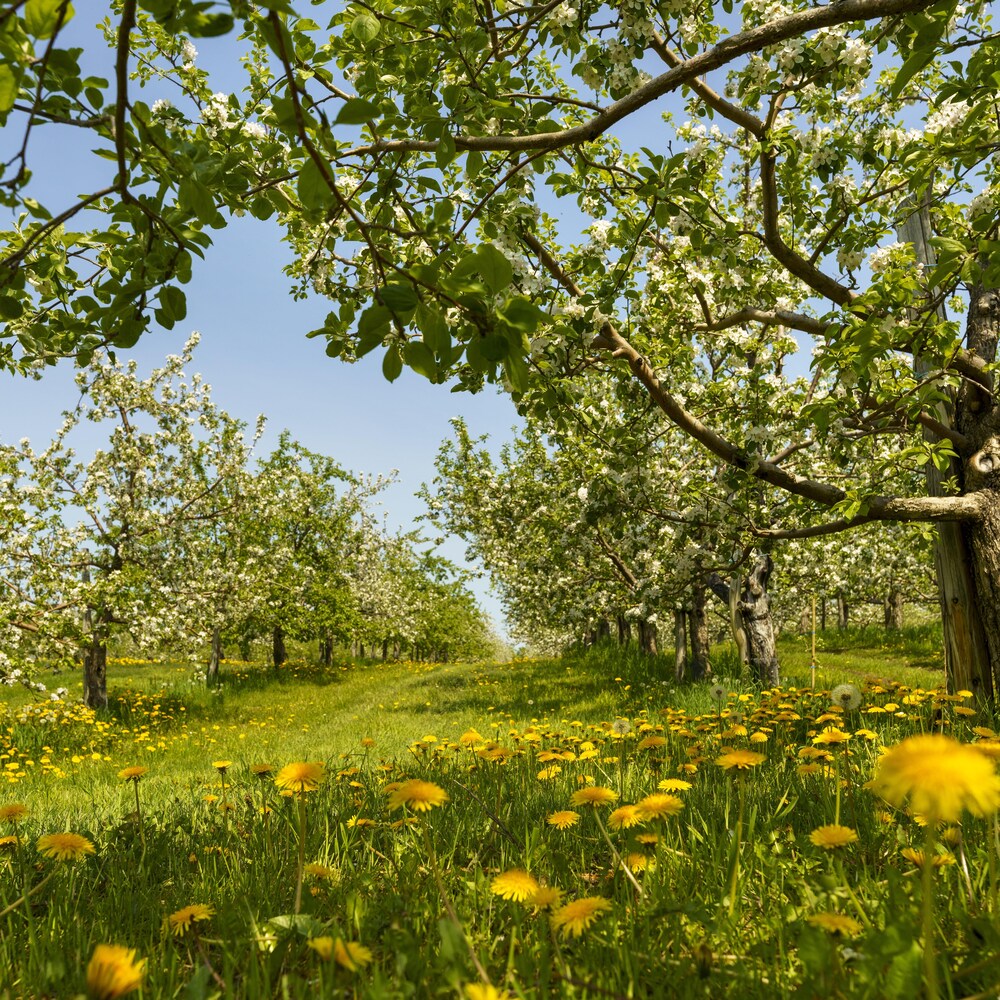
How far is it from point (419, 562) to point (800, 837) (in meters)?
38.3

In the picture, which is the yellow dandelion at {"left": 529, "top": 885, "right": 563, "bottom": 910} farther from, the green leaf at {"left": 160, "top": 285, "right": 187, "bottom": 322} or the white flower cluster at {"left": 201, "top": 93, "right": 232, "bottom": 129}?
the white flower cluster at {"left": 201, "top": 93, "right": 232, "bottom": 129}

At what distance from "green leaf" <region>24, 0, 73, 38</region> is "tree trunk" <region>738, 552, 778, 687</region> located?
34.8 ft

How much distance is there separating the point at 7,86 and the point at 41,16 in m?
0.17

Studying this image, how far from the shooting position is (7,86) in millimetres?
1234

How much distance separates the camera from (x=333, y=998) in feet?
4.24

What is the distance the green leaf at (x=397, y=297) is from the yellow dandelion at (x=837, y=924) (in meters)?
1.66

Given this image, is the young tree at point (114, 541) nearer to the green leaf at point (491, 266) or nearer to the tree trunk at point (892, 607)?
the green leaf at point (491, 266)

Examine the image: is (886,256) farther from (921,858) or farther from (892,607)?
(892,607)

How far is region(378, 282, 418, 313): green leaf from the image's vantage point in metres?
1.42

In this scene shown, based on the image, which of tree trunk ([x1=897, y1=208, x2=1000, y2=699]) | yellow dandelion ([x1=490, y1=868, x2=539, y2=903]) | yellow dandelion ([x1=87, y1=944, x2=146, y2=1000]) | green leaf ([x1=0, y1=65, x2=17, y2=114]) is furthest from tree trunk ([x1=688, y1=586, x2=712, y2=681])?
green leaf ([x1=0, y1=65, x2=17, y2=114])

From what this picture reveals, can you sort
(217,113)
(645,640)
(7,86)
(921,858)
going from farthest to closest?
(645,640)
(217,113)
(921,858)
(7,86)

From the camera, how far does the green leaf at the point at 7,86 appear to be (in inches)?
48.0

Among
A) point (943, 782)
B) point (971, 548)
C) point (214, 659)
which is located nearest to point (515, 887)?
point (943, 782)

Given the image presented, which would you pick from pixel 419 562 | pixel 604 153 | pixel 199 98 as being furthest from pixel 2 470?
pixel 419 562
